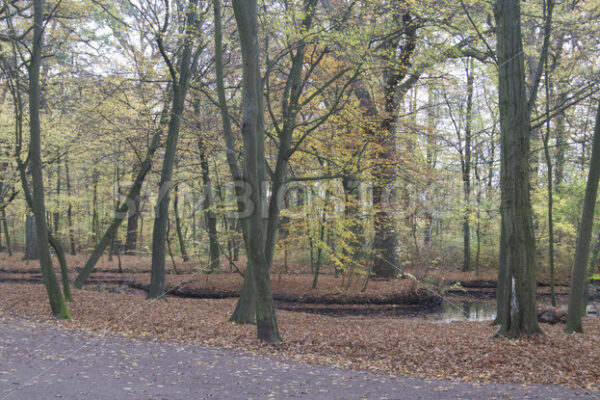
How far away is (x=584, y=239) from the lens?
8.99 m

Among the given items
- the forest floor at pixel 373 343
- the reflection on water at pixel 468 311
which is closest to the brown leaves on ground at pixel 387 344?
the forest floor at pixel 373 343

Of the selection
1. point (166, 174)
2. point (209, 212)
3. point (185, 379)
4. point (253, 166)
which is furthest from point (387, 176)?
point (185, 379)

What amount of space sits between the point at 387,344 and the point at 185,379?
3.92 m

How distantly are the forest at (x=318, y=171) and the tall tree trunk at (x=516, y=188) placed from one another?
0.11 ft

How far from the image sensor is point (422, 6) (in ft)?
39.3

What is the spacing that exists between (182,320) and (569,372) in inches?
294

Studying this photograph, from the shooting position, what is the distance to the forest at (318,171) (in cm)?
820

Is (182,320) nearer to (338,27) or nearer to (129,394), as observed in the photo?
(129,394)

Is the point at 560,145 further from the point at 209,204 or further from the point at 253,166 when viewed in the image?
the point at 209,204

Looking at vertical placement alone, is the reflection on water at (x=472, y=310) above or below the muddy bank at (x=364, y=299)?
below

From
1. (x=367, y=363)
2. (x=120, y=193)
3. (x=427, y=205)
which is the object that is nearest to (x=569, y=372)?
(x=367, y=363)

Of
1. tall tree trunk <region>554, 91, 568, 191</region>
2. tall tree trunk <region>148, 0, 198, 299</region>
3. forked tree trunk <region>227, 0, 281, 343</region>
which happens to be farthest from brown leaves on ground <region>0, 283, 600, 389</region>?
tall tree trunk <region>554, 91, 568, 191</region>

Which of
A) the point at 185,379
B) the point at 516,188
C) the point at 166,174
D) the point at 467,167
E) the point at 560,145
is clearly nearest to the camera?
the point at 185,379

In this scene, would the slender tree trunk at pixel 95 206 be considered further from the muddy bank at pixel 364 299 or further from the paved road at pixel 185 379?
the paved road at pixel 185 379
